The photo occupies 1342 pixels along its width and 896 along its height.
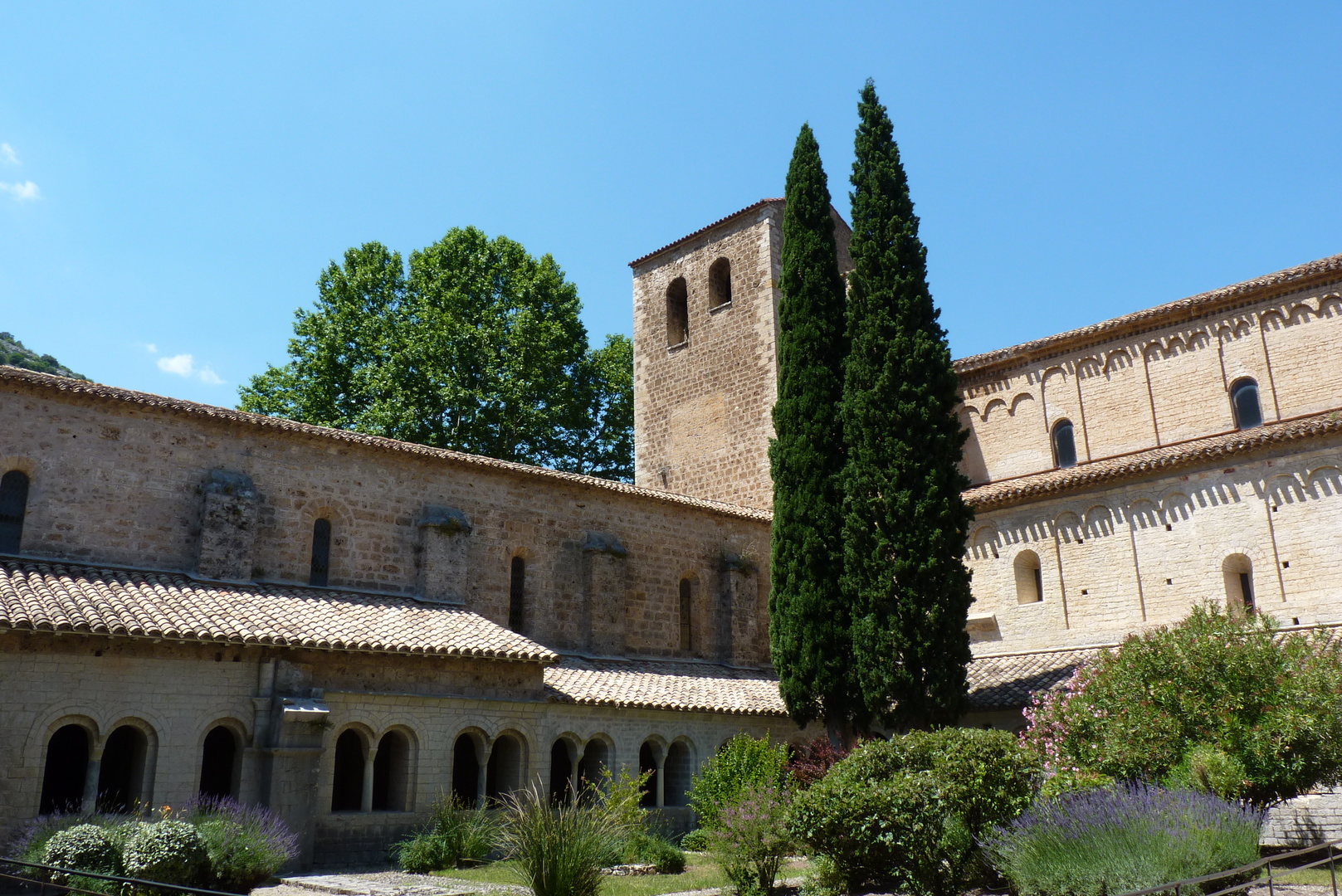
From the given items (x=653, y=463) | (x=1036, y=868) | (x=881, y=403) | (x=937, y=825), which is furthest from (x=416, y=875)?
(x=653, y=463)

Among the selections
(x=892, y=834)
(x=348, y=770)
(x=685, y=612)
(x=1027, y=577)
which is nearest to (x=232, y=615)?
(x=348, y=770)

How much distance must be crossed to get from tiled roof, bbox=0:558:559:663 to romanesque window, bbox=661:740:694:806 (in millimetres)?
4104

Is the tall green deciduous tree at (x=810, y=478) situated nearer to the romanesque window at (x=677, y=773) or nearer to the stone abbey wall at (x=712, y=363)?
the romanesque window at (x=677, y=773)

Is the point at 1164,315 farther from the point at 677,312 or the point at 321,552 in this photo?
the point at 321,552

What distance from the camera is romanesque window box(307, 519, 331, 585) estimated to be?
61.8ft

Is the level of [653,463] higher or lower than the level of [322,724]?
higher

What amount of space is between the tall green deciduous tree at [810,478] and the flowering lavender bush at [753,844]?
23.2ft

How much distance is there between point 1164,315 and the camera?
23.0m

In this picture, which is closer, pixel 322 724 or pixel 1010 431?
pixel 322 724

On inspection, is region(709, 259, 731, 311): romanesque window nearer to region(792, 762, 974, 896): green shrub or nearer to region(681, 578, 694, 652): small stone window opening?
region(681, 578, 694, 652): small stone window opening

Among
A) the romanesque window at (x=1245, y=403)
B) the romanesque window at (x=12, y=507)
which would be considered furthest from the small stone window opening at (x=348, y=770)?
the romanesque window at (x=1245, y=403)

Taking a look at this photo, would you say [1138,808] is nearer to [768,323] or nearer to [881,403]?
[881,403]

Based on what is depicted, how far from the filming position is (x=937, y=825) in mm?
11398

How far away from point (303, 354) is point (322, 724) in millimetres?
20566
